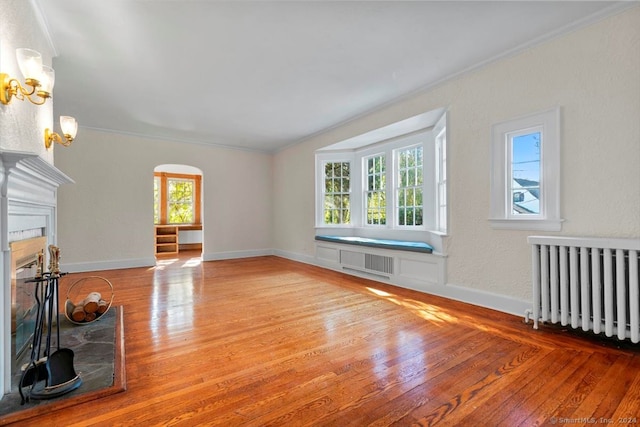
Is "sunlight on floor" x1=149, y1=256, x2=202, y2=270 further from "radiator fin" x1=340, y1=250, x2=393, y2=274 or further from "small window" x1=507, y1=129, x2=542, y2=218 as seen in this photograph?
"small window" x1=507, y1=129, x2=542, y2=218

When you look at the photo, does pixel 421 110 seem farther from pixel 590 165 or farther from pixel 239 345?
pixel 239 345

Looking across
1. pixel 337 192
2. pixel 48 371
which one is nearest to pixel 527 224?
pixel 337 192

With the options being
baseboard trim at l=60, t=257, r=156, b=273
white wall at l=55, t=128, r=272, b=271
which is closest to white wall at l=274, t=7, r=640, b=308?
white wall at l=55, t=128, r=272, b=271

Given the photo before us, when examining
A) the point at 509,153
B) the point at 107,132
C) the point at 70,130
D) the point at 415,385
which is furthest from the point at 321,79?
the point at 107,132

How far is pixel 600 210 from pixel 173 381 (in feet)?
11.5

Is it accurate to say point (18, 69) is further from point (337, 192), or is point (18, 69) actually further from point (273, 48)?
point (337, 192)

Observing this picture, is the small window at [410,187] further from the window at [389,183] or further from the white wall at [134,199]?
the white wall at [134,199]

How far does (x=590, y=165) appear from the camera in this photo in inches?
99.3

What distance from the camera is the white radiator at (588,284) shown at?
7.08 ft

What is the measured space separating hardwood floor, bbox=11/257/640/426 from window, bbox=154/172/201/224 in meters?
5.56

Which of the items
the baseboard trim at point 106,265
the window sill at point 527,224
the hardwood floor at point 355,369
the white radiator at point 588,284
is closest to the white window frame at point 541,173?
the window sill at point 527,224

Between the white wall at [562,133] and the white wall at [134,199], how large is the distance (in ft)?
14.4

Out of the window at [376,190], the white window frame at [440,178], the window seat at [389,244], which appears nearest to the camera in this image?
the window seat at [389,244]

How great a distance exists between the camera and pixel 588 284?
234 cm
